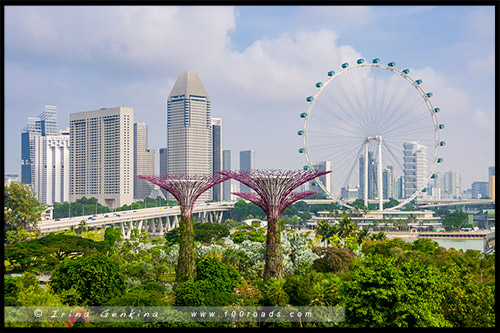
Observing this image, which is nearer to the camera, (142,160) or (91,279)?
(91,279)

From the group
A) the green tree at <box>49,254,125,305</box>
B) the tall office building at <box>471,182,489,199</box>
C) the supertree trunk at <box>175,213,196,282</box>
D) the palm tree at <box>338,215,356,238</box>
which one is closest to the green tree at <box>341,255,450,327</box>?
the green tree at <box>49,254,125,305</box>

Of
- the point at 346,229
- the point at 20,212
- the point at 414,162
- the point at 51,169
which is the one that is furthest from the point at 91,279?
the point at 414,162

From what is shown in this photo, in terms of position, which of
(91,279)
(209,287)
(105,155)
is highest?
(105,155)

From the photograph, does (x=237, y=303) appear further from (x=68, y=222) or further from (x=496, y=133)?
(x=68, y=222)

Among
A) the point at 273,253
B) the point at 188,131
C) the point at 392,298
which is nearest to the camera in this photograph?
the point at 392,298

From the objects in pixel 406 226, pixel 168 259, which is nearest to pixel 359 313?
pixel 168 259

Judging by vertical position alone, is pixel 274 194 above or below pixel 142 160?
below

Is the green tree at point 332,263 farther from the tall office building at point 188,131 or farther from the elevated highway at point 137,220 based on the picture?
the tall office building at point 188,131

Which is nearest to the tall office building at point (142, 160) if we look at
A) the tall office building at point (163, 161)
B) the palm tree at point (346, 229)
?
the tall office building at point (163, 161)

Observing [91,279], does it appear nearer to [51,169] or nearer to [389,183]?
[51,169]
